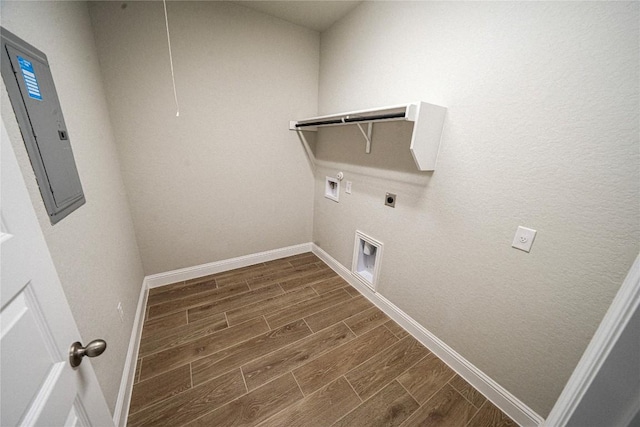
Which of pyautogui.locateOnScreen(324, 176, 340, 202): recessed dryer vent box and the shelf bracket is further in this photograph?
pyautogui.locateOnScreen(324, 176, 340, 202): recessed dryer vent box

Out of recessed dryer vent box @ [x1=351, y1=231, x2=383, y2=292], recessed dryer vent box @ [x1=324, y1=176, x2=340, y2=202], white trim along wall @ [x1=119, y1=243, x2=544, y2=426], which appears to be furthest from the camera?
recessed dryer vent box @ [x1=324, y1=176, x2=340, y2=202]

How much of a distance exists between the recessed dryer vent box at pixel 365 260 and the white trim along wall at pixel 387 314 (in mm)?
71

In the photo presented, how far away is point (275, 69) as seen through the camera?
221 cm

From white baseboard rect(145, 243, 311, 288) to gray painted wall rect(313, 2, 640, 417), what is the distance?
1.44 metres

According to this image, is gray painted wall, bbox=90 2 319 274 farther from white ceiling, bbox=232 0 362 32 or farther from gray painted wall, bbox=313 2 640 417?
gray painted wall, bbox=313 2 640 417

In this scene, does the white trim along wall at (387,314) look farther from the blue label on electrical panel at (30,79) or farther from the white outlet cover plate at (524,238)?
the blue label on electrical panel at (30,79)

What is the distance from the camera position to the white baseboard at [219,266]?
2221 millimetres

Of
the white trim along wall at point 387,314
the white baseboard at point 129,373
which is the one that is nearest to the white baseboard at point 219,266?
the white trim along wall at point 387,314

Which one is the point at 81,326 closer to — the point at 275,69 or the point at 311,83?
the point at 275,69

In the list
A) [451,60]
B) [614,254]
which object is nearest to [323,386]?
[614,254]

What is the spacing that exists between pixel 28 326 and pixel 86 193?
95 cm

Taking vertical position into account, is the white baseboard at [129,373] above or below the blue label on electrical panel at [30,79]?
below

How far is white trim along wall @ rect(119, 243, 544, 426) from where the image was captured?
1218mm

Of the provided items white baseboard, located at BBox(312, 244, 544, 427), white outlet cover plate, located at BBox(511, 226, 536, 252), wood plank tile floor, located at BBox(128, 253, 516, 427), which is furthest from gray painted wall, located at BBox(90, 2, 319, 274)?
white outlet cover plate, located at BBox(511, 226, 536, 252)
